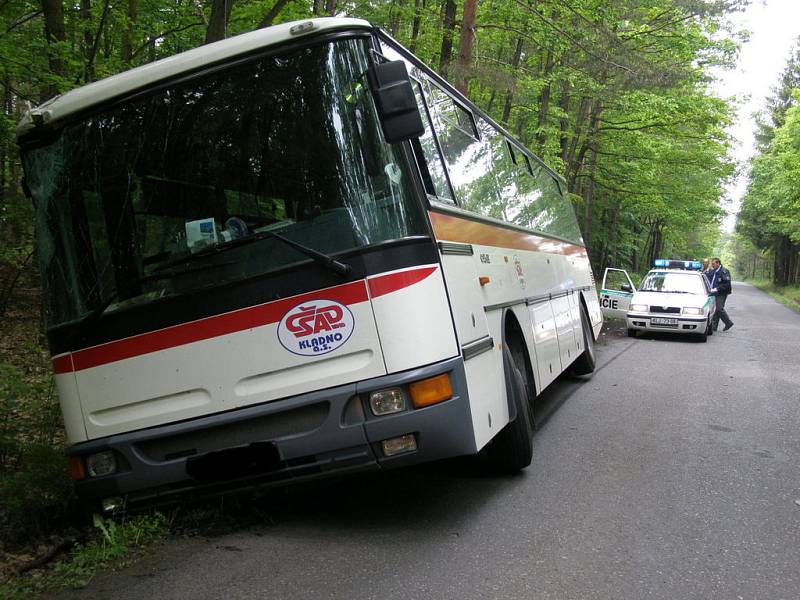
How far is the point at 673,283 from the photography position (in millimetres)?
18250

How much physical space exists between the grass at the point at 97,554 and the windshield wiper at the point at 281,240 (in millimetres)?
1690

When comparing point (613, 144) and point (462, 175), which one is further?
point (613, 144)

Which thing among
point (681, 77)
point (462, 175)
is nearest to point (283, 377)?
point (462, 175)

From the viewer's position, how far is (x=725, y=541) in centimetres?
429

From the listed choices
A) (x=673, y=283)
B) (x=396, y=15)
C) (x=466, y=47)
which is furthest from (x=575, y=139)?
(x=466, y=47)

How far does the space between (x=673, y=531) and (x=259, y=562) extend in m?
2.50

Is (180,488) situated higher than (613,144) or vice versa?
(613,144)

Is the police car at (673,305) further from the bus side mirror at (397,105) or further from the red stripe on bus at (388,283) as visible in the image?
the bus side mirror at (397,105)

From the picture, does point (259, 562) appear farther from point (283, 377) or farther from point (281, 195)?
point (281, 195)

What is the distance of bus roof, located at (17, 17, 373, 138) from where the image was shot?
165 inches

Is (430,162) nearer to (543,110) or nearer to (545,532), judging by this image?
(545,532)

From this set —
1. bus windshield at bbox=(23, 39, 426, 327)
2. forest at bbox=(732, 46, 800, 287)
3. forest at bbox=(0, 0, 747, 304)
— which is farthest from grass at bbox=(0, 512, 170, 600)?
forest at bbox=(732, 46, 800, 287)

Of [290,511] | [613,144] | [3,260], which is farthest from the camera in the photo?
[613,144]

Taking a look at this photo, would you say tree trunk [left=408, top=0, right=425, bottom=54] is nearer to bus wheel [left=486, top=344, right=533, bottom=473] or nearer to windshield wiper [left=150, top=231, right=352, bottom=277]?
bus wheel [left=486, top=344, right=533, bottom=473]
